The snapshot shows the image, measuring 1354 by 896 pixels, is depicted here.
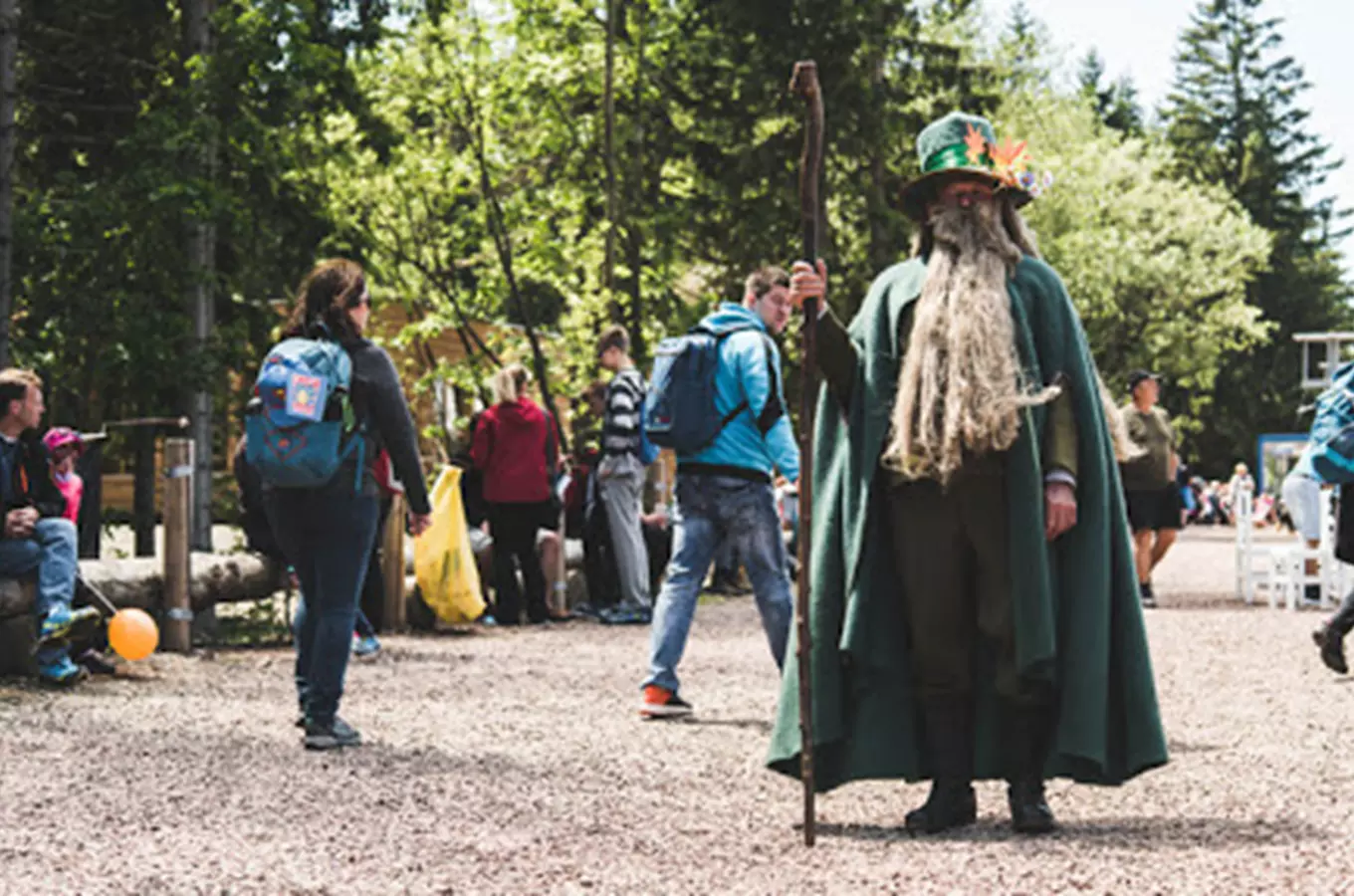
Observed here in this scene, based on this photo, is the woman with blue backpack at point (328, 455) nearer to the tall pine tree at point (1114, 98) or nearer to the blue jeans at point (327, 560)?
the blue jeans at point (327, 560)

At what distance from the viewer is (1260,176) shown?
7588cm

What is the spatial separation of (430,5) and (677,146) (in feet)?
38.7

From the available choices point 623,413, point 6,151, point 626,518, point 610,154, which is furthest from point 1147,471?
point 610,154

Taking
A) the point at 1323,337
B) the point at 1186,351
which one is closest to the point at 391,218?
the point at 1323,337

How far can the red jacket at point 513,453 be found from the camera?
15.7 meters

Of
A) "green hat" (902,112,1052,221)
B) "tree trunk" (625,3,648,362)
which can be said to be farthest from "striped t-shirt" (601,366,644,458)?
"tree trunk" (625,3,648,362)

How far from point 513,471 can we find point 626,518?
37.6 inches

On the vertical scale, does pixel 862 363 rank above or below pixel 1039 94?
below

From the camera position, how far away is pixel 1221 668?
11797 mm

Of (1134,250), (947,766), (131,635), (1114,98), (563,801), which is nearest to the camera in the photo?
(947,766)

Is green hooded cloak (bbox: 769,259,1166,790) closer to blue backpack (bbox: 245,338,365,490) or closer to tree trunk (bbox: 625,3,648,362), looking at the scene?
blue backpack (bbox: 245,338,365,490)

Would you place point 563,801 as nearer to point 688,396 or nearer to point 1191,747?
point 688,396

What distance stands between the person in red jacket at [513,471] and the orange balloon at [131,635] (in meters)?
5.25

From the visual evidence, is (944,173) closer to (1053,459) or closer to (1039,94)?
(1053,459)
